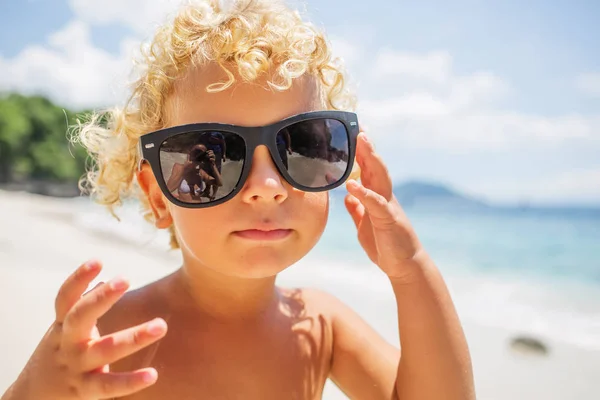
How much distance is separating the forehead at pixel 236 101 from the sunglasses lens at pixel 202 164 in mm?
78

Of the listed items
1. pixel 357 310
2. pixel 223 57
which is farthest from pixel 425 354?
pixel 357 310

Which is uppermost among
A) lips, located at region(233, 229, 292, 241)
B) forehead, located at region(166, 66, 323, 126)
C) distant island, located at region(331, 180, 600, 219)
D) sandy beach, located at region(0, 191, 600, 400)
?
forehead, located at region(166, 66, 323, 126)

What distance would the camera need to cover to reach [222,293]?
187cm

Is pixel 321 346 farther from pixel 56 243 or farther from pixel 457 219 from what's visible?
pixel 457 219

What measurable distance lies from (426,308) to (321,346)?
1.63 ft

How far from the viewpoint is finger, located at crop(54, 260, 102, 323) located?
3.73 ft

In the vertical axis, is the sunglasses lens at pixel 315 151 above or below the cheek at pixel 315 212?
above

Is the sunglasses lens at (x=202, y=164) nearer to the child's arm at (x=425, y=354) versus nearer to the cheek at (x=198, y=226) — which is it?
the cheek at (x=198, y=226)

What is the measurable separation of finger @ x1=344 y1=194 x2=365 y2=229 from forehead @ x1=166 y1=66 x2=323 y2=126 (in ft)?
1.52

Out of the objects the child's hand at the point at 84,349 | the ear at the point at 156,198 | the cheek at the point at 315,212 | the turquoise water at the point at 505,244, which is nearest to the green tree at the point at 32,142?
the turquoise water at the point at 505,244

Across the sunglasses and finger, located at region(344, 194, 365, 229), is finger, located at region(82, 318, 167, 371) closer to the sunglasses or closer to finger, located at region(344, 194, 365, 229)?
the sunglasses

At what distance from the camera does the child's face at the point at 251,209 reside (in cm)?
155

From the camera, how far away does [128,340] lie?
1096mm

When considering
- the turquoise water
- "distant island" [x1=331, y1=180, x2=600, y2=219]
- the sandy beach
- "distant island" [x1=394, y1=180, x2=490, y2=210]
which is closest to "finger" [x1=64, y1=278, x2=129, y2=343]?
the sandy beach
